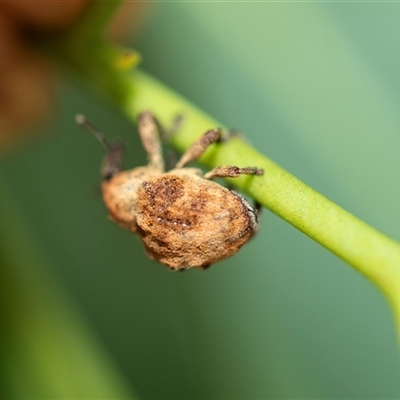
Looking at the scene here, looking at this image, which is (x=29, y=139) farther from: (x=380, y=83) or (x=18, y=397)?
(x=380, y=83)

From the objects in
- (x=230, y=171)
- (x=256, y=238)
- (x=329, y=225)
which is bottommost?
(x=329, y=225)

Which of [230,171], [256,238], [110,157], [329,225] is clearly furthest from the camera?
[256,238]

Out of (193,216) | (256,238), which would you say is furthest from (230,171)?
(256,238)

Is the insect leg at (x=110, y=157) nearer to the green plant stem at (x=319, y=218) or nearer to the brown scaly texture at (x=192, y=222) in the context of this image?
the brown scaly texture at (x=192, y=222)

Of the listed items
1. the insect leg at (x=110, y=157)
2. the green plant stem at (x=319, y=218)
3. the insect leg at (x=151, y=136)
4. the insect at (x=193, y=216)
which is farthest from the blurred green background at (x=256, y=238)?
the green plant stem at (x=319, y=218)

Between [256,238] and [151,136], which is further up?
[151,136]

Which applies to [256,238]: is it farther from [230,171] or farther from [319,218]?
[319,218]

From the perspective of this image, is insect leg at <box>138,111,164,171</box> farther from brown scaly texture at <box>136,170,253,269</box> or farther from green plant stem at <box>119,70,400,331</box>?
green plant stem at <box>119,70,400,331</box>

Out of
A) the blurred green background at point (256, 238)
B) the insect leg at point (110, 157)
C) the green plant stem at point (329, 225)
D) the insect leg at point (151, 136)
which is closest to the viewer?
the green plant stem at point (329, 225)
